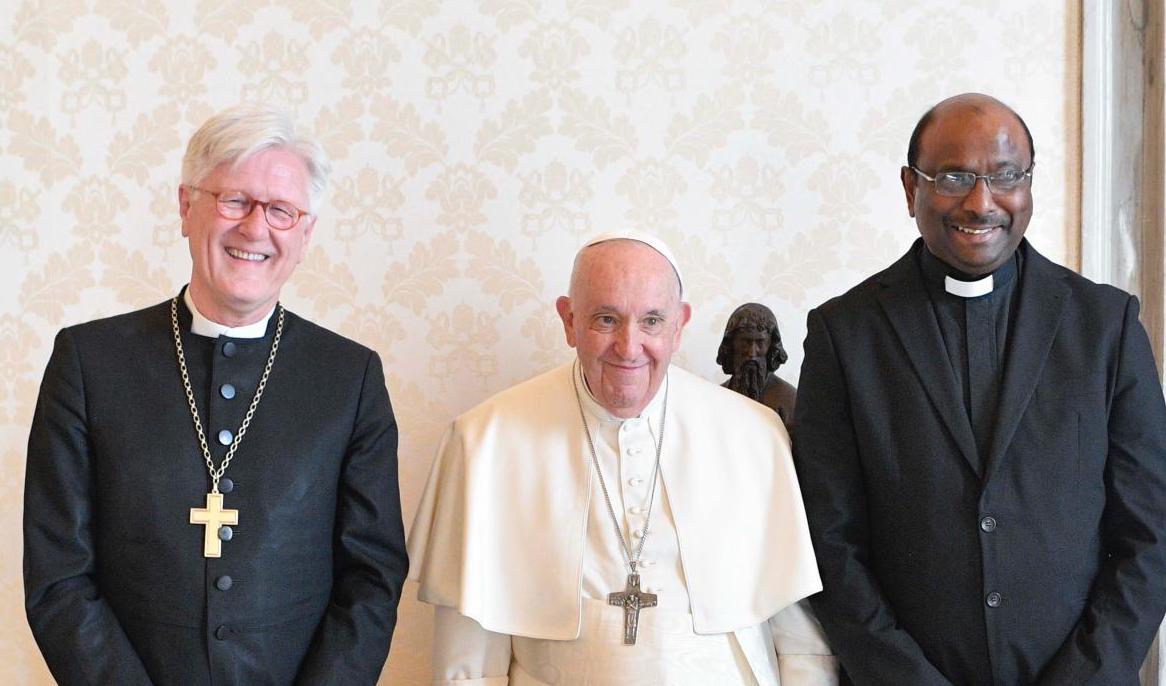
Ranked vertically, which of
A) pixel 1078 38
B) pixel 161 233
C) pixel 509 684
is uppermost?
pixel 1078 38

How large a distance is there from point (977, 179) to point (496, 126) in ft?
5.07

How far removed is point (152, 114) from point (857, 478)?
233 centimetres

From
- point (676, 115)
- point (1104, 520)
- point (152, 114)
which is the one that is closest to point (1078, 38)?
point (676, 115)

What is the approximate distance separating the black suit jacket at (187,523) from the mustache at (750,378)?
1.10 meters

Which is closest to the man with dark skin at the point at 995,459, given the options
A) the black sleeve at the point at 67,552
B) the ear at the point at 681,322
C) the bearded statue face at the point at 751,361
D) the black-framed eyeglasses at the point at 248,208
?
the ear at the point at 681,322

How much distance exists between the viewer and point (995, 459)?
2543mm

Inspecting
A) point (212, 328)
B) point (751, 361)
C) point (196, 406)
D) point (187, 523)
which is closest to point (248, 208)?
point (212, 328)

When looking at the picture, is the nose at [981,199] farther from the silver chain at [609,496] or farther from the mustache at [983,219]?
the silver chain at [609,496]

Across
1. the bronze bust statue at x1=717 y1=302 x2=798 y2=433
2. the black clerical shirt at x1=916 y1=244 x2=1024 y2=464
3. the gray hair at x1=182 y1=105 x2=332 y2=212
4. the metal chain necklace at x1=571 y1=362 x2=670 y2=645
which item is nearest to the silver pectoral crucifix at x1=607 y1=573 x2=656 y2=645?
the metal chain necklace at x1=571 y1=362 x2=670 y2=645

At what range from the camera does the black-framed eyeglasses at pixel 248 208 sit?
7.82 feet

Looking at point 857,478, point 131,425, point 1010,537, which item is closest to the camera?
point 131,425

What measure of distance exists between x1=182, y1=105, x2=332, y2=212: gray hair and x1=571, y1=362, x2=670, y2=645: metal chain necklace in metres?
0.97

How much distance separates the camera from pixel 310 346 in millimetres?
2602

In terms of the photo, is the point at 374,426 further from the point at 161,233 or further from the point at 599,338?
the point at 161,233
